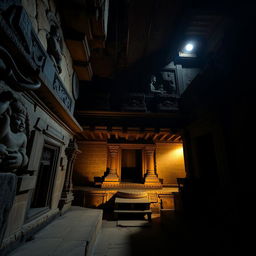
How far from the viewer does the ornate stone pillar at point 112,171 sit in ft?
23.0

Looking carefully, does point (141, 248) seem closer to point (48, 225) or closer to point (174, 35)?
point (48, 225)

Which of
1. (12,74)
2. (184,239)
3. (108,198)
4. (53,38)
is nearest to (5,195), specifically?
(12,74)

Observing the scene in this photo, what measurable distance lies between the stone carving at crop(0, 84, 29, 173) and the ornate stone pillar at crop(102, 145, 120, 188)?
221 inches

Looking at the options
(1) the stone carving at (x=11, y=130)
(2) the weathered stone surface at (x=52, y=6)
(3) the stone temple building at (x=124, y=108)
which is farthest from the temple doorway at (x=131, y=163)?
(2) the weathered stone surface at (x=52, y=6)

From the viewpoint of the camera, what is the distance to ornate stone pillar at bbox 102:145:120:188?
23.0 feet

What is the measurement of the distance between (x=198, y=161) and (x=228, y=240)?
2438 millimetres

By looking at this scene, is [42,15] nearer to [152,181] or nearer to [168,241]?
[168,241]

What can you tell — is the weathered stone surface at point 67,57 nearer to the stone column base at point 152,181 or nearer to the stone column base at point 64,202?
the stone column base at point 64,202

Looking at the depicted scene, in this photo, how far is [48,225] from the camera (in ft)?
10.2

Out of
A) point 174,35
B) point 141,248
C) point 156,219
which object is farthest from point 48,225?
point 174,35

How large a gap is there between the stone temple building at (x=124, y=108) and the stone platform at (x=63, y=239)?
194 mm

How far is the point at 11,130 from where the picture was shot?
1.86m

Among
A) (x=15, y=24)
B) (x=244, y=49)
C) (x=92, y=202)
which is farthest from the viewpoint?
(x=92, y=202)

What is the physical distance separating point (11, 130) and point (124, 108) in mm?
4681
